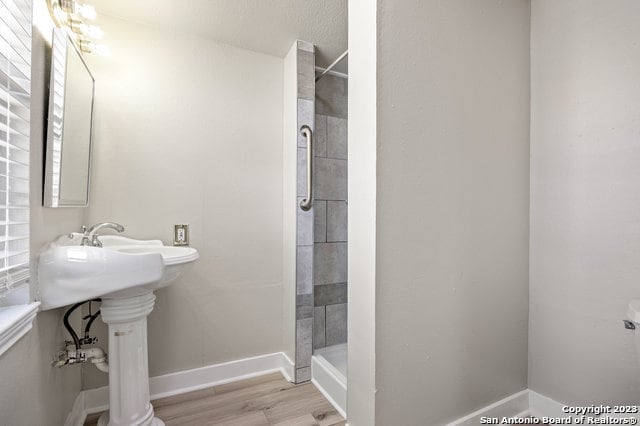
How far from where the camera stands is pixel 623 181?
1179mm

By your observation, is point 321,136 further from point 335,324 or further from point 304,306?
point 335,324

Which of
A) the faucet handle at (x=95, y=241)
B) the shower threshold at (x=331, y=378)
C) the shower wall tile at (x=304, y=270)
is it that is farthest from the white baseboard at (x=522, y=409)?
the faucet handle at (x=95, y=241)

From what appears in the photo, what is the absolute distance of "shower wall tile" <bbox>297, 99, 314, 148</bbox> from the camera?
6.04 feet

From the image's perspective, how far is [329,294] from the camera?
7.18ft

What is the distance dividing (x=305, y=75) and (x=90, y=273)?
5.10 feet

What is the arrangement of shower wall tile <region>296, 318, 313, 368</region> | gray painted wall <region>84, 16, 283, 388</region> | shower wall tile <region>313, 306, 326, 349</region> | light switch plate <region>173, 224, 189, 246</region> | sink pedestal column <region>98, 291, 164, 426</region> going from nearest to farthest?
sink pedestal column <region>98, 291, 164, 426</region> < gray painted wall <region>84, 16, 283, 388</region> < light switch plate <region>173, 224, 189, 246</region> < shower wall tile <region>296, 318, 313, 368</region> < shower wall tile <region>313, 306, 326, 349</region>

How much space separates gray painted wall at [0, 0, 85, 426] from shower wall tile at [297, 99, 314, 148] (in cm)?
116

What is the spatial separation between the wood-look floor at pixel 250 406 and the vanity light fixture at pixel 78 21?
184 centimetres

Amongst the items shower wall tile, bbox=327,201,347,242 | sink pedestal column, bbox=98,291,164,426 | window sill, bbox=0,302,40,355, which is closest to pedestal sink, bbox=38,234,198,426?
sink pedestal column, bbox=98,291,164,426

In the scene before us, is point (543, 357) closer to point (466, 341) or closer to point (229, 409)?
point (466, 341)

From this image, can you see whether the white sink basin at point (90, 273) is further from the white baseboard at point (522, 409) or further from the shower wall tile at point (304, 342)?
the white baseboard at point (522, 409)

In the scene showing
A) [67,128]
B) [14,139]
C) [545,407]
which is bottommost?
[545,407]

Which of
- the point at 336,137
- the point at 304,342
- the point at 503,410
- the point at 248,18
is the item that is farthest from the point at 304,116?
the point at 503,410

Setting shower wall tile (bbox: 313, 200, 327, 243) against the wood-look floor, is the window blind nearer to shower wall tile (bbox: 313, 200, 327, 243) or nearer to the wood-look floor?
the wood-look floor
